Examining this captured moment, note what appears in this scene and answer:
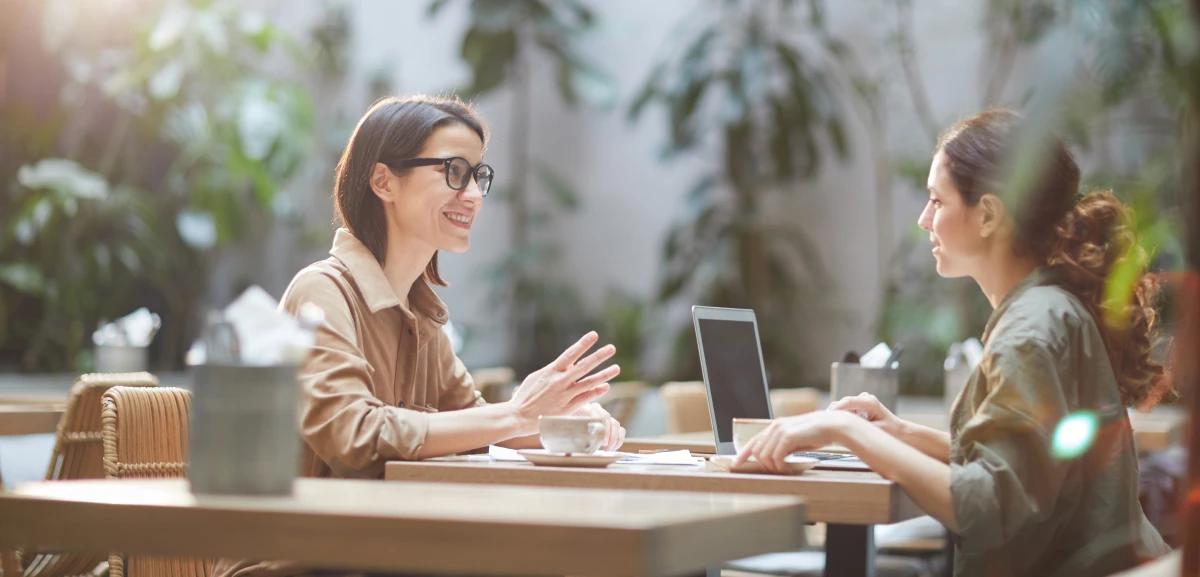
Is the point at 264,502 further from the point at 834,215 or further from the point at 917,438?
the point at 834,215

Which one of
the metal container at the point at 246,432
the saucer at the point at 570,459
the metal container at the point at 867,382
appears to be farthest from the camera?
the metal container at the point at 867,382

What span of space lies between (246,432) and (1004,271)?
3.98 ft

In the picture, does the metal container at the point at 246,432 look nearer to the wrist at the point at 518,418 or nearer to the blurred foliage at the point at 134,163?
the wrist at the point at 518,418

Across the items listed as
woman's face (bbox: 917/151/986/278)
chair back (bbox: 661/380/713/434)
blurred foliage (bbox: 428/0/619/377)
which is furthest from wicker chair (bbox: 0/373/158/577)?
blurred foliage (bbox: 428/0/619/377)

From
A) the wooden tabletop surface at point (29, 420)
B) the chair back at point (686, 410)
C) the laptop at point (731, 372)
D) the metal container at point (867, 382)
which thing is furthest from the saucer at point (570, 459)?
the chair back at point (686, 410)

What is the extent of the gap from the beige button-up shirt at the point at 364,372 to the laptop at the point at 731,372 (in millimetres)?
484

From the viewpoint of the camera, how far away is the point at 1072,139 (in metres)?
5.25

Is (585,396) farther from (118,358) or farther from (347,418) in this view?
(118,358)

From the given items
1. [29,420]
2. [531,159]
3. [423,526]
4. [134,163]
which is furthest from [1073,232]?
[531,159]

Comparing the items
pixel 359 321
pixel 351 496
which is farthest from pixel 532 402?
pixel 351 496

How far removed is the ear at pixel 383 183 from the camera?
2.40m

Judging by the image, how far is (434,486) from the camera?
152 cm

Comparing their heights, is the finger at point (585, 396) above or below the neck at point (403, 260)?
below

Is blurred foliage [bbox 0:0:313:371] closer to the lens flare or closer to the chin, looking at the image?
the chin
